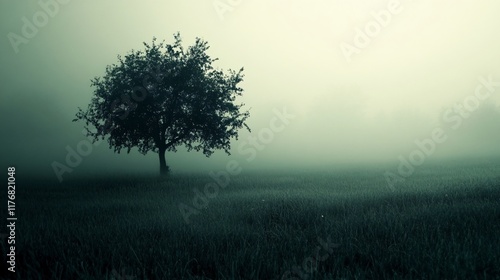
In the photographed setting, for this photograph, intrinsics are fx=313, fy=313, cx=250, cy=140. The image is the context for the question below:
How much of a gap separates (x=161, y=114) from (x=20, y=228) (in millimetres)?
19142

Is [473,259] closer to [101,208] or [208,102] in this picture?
[101,208]

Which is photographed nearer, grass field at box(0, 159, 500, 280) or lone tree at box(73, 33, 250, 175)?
grass field at box(0, 159, 500, 280)

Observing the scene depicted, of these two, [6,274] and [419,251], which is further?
[419,251]

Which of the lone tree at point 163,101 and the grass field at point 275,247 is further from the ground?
the lone tree at point 163,101

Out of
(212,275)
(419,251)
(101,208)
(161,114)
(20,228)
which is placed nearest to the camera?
(212,275)

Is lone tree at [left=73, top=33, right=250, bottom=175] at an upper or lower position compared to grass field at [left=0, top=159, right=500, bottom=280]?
upper

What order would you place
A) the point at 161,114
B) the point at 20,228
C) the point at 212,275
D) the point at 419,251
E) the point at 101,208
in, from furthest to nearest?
the point at 161,114, the point at 101,208, the point at 20,228, the point at 419,251, the point at 212,275

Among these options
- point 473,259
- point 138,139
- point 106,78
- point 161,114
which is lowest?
point 473,259

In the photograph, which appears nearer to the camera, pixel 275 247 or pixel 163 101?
pixel 275 247

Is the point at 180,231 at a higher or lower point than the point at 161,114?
lower

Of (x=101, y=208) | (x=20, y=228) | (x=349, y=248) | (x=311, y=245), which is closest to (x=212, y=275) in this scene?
(x=311, y=245)

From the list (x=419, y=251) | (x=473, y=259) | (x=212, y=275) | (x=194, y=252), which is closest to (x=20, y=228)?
(x=194, y=252)

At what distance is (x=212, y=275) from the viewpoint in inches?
166

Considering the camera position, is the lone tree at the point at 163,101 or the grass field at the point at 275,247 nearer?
the grass field at the point at 275,247
